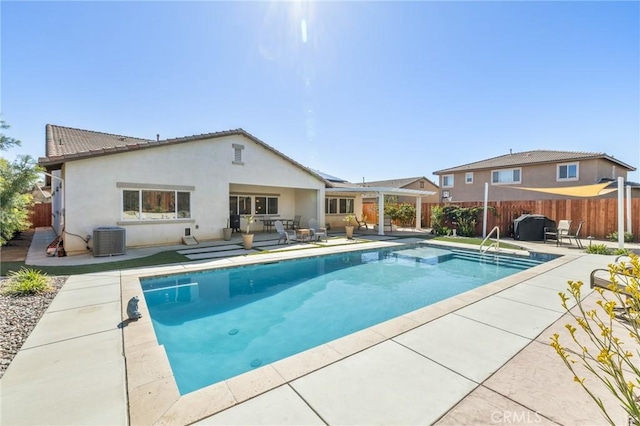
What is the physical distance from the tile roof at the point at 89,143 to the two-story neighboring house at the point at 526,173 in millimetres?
16101

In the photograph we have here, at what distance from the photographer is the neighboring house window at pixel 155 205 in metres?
12.5

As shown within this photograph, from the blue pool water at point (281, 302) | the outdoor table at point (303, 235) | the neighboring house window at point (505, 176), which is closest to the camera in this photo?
the blue pool water at point (281, 302)

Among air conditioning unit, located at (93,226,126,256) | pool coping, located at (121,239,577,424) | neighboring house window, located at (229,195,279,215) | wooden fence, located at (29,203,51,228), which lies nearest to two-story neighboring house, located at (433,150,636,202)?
neighboring house window, located at (229,195,279,215)

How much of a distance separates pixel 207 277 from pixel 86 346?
4.76 metres

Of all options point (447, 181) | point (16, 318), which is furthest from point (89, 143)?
point (447, 181)

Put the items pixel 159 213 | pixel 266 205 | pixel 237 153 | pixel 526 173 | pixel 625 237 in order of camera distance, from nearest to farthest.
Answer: pixel 159 213
pixel 625 237
pixel 237 153
pixel 266 205
pixel 526 173

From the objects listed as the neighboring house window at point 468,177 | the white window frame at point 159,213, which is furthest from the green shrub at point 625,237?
the white window frame at point 159,213

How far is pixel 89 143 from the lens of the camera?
49.1ft

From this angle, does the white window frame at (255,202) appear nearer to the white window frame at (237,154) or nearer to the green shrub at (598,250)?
the white window frame at (237,154)

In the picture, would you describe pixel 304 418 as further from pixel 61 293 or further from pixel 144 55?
pixel 144 55

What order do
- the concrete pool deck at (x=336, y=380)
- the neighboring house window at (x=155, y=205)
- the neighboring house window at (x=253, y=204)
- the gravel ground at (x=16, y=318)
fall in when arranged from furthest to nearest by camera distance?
the neighboring house window at (x=253, y=204) < the neighboring house window at (x=155, y=205) < the gravel ground at (x=16, y=318) < the concrete pool deck at (x=336, y=380)

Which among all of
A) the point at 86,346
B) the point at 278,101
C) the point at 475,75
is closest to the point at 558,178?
the point at 475,75

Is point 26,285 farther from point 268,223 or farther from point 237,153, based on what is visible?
point 268,223

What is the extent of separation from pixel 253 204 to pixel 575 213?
20.7m
